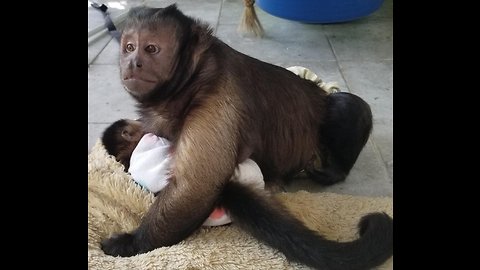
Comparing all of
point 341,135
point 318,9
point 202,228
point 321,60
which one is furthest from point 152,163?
point 318,9

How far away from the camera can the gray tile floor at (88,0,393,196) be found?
2.87 m

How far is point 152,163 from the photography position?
7.47 feet

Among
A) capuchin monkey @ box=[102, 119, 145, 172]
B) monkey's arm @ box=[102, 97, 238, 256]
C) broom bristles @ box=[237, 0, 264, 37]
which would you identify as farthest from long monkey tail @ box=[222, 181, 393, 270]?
broom bristles @ box=[237, 0, 264, 37]

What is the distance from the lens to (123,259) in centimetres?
193

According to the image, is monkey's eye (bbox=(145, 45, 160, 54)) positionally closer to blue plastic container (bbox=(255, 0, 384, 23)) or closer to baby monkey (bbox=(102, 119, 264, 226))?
baby monkey (bbox=(102, 119, 264, 226))

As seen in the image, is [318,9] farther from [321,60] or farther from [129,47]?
[129,47]

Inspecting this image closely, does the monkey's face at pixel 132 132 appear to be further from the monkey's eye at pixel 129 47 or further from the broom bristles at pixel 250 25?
the broom bristles at pixel 250 25

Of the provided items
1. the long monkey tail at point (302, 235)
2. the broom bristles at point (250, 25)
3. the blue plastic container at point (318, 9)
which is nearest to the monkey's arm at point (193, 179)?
the long monkey tail at point (302, 235)

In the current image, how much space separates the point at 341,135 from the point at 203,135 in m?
0.82

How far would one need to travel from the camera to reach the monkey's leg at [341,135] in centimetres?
251

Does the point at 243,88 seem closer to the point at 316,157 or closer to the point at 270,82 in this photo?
the point at 270,82
